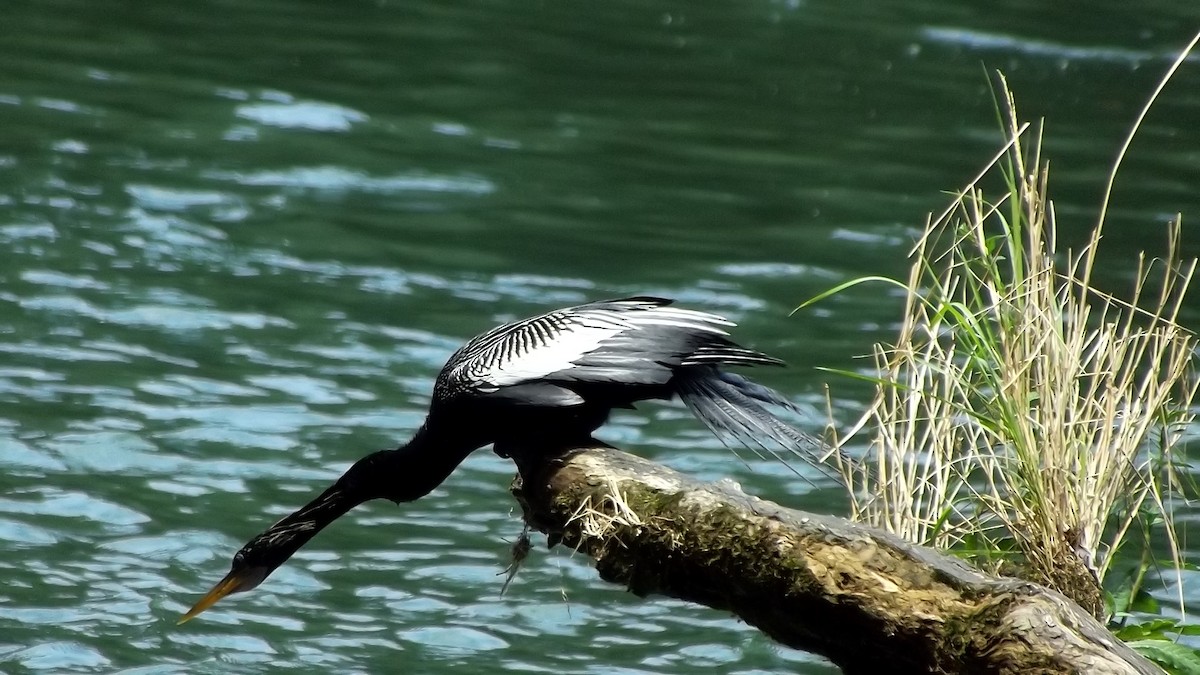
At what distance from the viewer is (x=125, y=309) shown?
280 inches

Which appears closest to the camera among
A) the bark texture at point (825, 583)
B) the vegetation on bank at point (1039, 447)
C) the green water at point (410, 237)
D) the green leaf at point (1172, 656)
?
the bark texture at point (825, 583)

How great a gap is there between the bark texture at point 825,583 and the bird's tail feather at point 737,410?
0.54 m

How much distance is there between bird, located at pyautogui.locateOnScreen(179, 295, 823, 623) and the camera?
3.84 metres

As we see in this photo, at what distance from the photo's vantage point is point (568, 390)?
151 inches

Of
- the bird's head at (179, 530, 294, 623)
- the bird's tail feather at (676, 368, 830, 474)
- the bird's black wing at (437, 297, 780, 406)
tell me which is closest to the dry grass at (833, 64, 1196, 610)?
the bird's tail feather at (676, 368, 830, 474)

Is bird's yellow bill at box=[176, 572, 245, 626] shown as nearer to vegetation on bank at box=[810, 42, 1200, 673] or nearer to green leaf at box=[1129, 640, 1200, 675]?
vegetation on bank at box=[810, 42, 1200, 673]

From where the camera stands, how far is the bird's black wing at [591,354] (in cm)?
386

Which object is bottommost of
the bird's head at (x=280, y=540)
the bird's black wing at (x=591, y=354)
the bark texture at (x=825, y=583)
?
the bird's head at (x=280, y=540)

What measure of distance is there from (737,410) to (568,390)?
0.45 meters

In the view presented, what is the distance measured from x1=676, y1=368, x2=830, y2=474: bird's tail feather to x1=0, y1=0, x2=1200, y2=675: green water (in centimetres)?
116

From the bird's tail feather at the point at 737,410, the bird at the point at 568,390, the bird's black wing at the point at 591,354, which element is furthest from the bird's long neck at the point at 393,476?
the bird's tail feather at the point at 737,410

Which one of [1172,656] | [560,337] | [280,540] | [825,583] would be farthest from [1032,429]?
[280,540]

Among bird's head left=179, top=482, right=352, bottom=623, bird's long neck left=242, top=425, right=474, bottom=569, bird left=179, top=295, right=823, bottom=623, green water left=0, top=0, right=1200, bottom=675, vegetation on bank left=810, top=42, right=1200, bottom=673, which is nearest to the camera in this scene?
vegetation on bank left=810, top=42, right=1200, bottom=673

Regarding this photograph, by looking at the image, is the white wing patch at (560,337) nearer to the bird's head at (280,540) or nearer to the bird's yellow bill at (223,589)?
the bird's head at (280,540)
